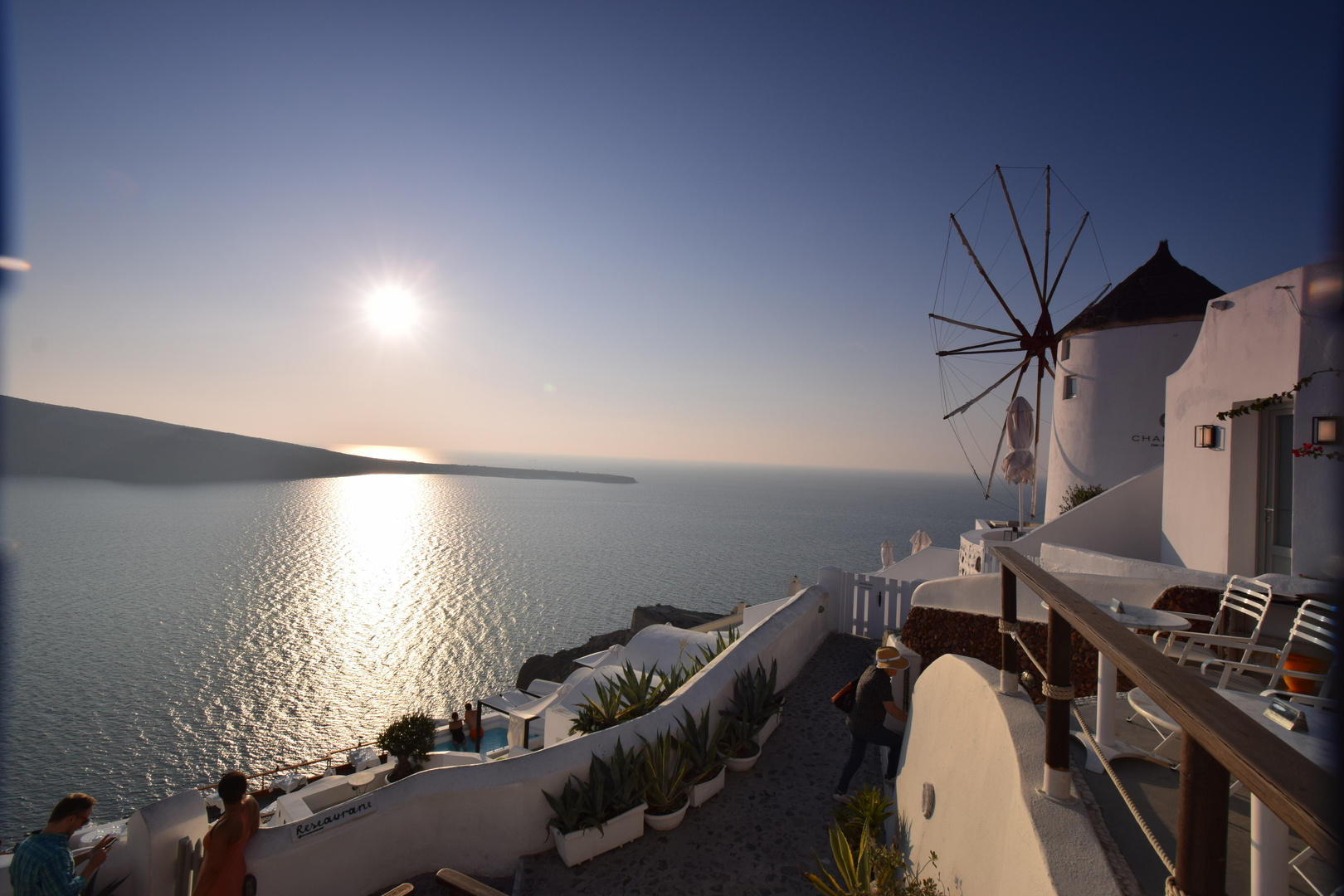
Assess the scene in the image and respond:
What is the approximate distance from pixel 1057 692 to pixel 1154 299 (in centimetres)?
1866

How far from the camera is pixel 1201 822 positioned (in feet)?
4.19

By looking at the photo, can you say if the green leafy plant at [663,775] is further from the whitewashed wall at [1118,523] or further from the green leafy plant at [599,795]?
the whitewashed wall at [1118,523]

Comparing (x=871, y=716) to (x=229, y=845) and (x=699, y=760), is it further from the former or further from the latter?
(x=229, y=845)

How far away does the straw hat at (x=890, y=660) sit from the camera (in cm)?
574

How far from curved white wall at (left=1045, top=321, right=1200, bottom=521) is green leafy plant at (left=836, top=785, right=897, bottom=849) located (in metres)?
14.0

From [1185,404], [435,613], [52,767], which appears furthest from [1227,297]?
[435,613]

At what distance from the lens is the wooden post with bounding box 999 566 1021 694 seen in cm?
334

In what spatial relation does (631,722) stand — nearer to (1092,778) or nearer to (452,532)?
(1092,778)

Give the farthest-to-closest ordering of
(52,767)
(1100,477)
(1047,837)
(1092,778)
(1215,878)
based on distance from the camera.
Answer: (52,767) → (1100,477) → (1092,778) → (1047,837) → (1215,878)

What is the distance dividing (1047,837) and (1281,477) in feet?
28.3

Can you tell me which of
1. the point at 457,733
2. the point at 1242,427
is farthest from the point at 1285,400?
the point at 457,733

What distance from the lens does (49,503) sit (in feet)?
341

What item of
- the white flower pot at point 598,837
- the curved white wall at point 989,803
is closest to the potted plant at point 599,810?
the white flower pot at point 598,837

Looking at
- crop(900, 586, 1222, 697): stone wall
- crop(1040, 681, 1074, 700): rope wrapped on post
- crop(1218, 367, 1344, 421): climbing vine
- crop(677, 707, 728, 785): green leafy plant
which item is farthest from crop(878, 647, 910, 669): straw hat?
crop(1218, 367, 1344, 421): climbing vine
